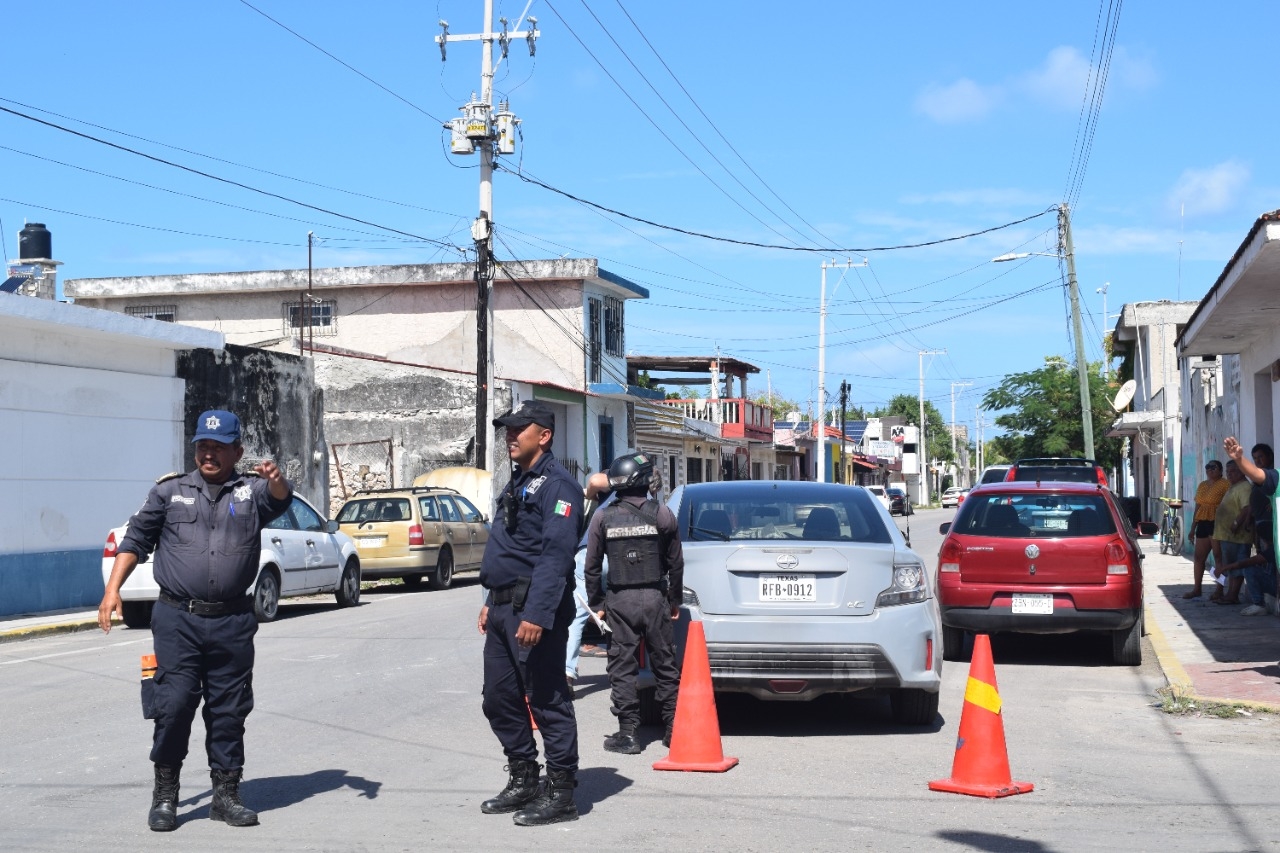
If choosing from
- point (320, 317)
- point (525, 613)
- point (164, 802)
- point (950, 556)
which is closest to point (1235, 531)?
point (950, 556)

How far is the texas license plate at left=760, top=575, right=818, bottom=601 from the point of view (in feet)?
27.8

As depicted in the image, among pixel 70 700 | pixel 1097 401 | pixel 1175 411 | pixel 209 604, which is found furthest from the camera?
pixel 1097 401

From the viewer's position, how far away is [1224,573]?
52.8 feet

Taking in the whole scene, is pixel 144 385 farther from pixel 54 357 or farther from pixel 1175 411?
pixel 1175 411

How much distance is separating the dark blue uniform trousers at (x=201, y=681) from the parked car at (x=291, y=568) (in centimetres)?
946

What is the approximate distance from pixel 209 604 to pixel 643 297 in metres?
42.1

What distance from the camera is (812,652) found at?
836 cm

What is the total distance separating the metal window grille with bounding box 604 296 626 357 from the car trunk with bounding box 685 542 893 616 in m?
37.3

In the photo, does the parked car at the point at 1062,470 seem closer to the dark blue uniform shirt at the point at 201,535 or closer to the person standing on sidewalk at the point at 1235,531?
the person standing on sidewalk at the point at 1235,531

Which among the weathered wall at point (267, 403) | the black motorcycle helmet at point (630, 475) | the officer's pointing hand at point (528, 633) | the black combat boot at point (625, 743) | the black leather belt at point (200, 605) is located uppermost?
the weathered wall at point (267, 403)

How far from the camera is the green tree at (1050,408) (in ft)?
175

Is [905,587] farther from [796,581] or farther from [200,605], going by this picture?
[200,605]

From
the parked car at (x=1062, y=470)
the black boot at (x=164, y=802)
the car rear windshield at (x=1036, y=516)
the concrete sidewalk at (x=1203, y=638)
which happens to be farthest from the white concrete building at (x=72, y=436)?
the parked car at (x=1062, y=470)

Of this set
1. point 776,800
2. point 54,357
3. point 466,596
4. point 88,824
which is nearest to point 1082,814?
point 776,800
